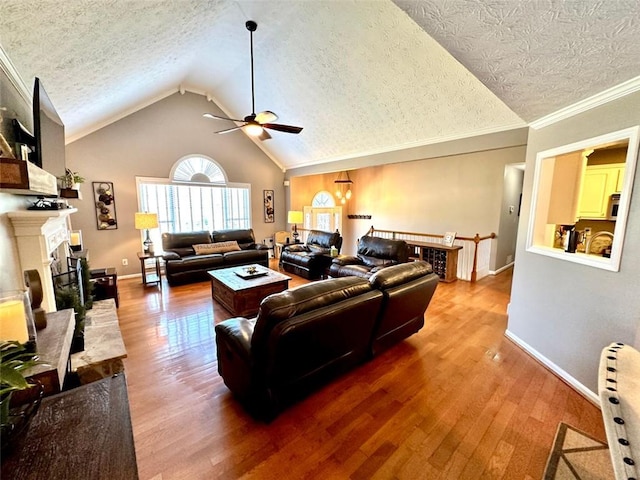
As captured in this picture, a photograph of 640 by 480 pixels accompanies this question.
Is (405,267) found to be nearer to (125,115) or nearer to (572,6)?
(572,6)

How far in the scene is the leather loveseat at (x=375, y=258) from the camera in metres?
4.59

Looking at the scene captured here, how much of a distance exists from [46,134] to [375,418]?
3565 mm

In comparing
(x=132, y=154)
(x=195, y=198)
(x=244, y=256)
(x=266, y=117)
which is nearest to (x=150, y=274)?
(x=195, y=198)

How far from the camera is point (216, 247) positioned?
5.84 metres

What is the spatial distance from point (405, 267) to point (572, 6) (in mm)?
1981

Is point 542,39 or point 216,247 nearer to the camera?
point 542,39

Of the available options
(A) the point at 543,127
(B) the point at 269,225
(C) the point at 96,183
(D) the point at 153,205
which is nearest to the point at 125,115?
(C) the point at 96,183

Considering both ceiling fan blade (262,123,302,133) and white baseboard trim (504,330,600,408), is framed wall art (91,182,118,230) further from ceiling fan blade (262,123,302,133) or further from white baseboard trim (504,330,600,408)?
white baseboard trim (504,330,600,408)

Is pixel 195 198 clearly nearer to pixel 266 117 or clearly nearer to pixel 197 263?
pixel 197 263

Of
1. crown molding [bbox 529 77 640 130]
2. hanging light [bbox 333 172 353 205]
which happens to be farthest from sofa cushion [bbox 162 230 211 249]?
crown molding [bbox 529 77 640 130]

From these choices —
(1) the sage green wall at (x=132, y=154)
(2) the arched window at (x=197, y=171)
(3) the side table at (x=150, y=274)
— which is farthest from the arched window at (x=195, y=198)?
(3) the side table at (x=150, y=274)

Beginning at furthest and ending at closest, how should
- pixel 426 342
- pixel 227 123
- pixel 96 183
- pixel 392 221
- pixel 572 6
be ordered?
1. pixel 392 221
2. pixel 227 123
3. pixel 96 183
4. pixel 426 342
5. pixel 572 6

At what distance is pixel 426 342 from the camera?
304 cm

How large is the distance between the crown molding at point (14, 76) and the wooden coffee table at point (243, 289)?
102 inches
